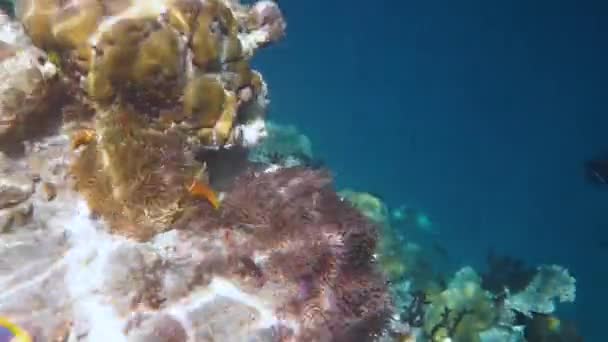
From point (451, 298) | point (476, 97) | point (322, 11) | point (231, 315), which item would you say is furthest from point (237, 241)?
point (476, 97)

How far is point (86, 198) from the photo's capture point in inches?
129

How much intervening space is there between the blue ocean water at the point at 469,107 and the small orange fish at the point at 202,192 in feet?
135

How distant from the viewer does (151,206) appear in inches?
127

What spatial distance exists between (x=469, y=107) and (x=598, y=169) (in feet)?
193

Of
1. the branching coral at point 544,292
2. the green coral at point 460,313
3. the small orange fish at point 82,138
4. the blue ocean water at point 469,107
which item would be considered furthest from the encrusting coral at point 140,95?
the blue ocean water at point 469,107

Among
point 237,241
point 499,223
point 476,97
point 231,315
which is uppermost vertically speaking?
point 237,241

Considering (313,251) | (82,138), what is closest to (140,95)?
(82,138)

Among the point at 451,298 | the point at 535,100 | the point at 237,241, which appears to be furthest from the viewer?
the point at 535,100

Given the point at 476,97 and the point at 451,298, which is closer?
the point at 451,298

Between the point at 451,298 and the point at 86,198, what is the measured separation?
6.45 m

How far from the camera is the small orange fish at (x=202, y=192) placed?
3309 millimetres

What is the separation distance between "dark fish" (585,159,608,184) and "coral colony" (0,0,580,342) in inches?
371

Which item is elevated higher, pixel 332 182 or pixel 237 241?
pixel 332 182

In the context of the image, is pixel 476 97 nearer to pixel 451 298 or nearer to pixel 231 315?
pixel 451 298
